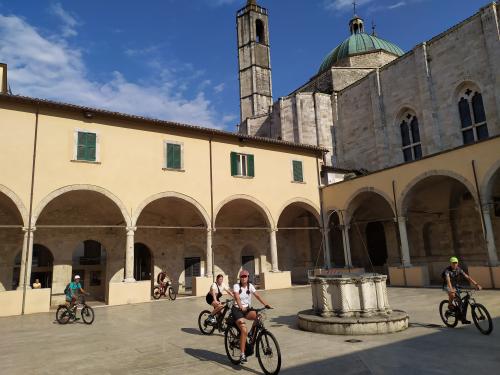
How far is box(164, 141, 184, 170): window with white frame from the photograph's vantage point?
17.3 m

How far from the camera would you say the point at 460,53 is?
70.7ft

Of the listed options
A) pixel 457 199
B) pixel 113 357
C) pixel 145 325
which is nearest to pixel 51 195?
pixel 145 325

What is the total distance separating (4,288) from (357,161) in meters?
22.4

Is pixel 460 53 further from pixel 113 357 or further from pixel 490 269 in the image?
pixel 113 357

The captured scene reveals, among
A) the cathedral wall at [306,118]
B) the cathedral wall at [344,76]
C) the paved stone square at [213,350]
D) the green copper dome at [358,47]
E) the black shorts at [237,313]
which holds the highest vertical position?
the green copper dome at [358,47]

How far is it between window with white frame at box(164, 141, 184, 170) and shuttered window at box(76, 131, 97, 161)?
10.1 feet

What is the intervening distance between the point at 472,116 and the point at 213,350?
66.8 ft

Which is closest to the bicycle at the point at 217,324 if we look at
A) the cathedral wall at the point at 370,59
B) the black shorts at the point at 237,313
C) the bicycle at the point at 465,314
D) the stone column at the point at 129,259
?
the black shorts at the point at 237,313

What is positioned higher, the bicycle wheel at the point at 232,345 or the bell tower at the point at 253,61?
the bell tower at the point at 253,61

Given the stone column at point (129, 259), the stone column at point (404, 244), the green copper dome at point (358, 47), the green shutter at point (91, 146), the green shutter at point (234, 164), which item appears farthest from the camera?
the green copper dome at point (358, 47)

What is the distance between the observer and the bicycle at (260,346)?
206 inches

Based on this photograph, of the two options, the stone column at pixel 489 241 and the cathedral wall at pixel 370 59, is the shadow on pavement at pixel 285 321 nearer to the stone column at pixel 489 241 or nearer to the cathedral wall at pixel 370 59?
the stone column at pixel 489 241

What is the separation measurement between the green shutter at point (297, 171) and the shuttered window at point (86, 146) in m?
10.6

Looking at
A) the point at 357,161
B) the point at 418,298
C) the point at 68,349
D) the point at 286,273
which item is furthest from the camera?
the point at 357,161
